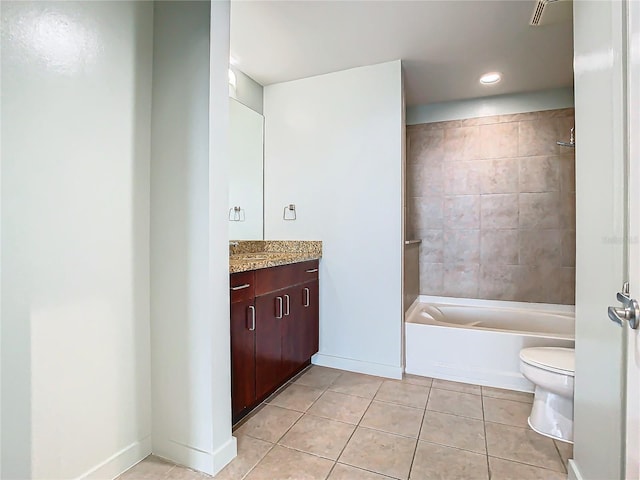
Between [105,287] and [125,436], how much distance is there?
689mm

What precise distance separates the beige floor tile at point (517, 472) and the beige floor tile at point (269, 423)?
1039 mm

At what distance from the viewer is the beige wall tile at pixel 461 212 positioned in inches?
135

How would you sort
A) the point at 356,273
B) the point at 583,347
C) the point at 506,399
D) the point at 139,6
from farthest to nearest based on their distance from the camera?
the point at 356,273
the point at 506,399
the point at 139,6
the point at 583,347

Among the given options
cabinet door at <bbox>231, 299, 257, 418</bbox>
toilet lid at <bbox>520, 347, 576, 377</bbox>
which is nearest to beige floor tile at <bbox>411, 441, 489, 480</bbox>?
toilet lid at <bbox>520, 347, 576, 377</bbox>

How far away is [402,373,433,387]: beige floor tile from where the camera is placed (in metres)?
2.55

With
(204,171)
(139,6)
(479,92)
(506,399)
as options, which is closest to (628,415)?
(506,399)

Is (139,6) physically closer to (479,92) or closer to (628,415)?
(628,415)

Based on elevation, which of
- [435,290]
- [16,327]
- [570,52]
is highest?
[570,52]

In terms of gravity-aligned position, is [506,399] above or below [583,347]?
below

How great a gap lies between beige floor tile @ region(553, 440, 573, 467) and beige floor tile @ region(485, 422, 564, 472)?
0.02 meters

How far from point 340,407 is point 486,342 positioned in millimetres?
1184

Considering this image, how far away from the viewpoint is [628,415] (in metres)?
0.95

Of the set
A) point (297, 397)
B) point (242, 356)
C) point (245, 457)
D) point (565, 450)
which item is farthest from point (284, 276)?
point (565, 450)

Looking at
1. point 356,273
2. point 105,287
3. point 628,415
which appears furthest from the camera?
point 356,273
